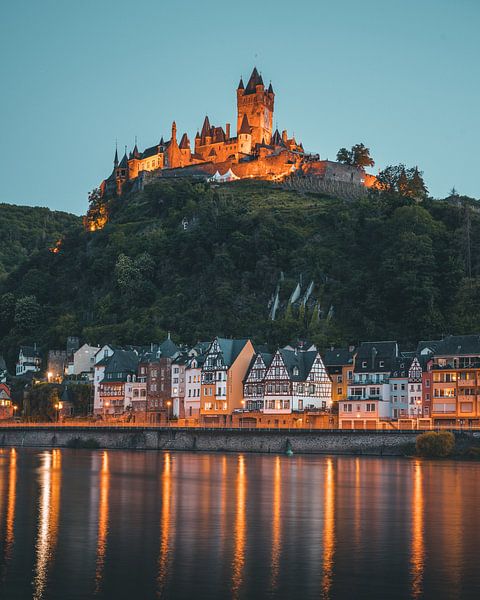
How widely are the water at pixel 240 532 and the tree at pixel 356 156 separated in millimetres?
100163

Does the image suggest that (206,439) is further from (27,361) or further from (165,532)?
A: (27,361)

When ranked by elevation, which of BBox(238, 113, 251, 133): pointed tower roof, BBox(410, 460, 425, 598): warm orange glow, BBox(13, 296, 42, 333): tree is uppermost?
BBox(238, 113, 251, 133): pointed tower roof

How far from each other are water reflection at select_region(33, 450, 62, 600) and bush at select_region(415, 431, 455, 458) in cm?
2415

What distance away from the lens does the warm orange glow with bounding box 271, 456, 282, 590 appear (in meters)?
28.7

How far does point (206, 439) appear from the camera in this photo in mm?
77625

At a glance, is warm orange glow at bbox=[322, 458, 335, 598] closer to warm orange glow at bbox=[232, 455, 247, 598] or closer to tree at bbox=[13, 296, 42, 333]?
warm orange glow at bbox=[232, 455, 247, 598]

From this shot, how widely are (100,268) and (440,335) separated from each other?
54966 mm

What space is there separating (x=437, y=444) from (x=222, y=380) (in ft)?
89.9

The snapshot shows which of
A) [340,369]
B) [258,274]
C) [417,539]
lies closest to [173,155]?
[258,274]

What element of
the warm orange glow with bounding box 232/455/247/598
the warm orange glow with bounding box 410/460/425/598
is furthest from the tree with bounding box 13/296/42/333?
the warm orange glow with bounding box 410/460/425/598

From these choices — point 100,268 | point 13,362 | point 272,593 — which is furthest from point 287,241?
point 272,593

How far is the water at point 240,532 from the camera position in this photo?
26703 mm

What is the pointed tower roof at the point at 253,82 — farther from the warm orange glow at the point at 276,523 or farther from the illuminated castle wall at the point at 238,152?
the warm orange glow at the point at 276,523

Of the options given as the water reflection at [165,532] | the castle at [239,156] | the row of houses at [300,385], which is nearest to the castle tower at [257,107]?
the castle at [239,156]
